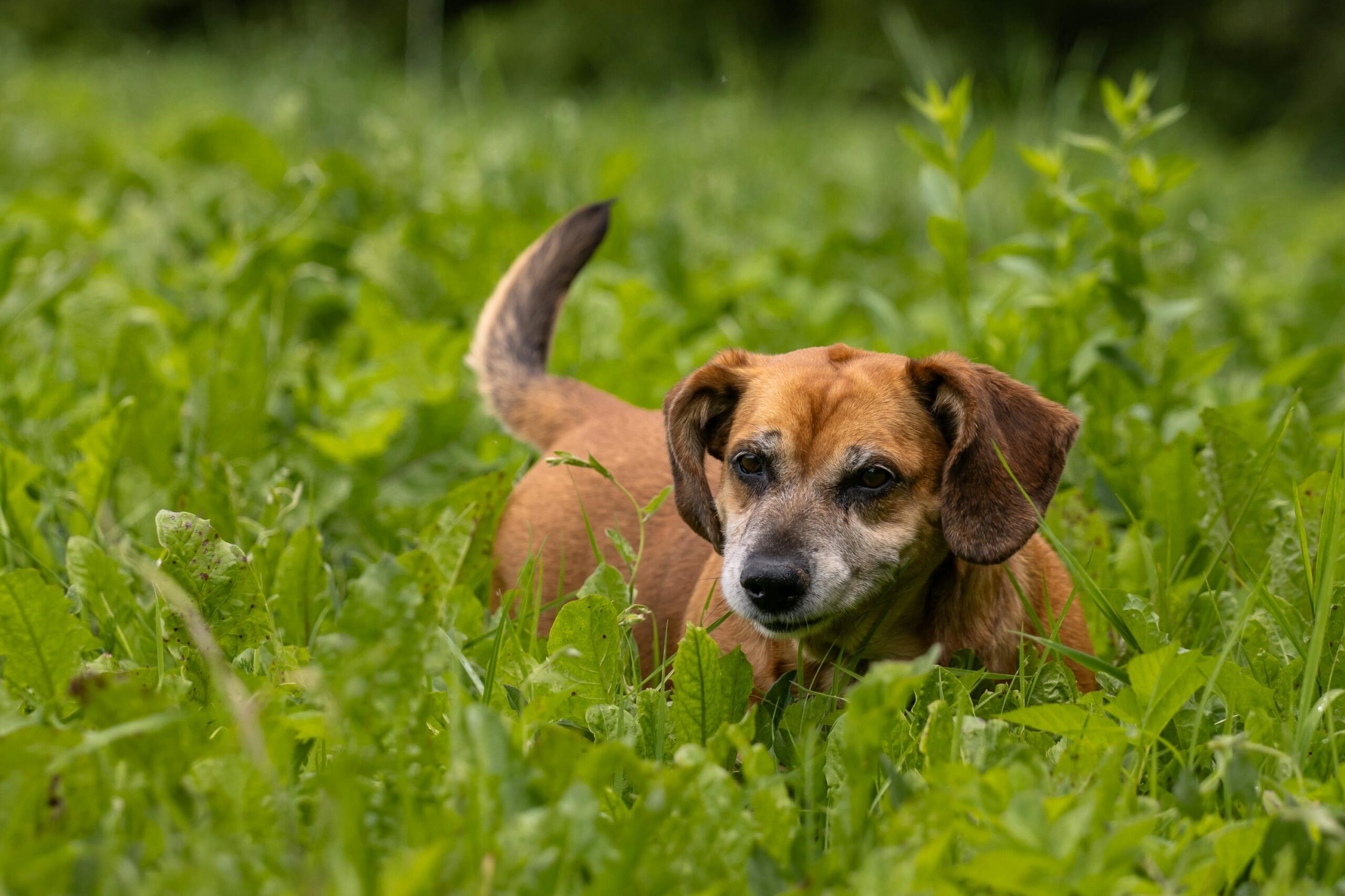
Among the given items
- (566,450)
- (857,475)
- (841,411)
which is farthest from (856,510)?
(566,450)

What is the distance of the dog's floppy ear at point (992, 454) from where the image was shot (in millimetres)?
2336

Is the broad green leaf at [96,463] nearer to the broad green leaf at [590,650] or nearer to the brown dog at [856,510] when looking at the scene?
the brown dog at [856,510]

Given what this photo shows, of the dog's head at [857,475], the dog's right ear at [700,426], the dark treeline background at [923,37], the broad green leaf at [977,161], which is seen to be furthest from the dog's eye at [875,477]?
Result: the dark treeline background at [923,37]

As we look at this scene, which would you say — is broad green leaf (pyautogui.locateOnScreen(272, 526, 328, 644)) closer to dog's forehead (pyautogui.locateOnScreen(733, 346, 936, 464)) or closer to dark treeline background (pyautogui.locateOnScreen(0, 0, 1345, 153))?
dog's forehead (pyautogui.locateOnScreen(733, 346, 936, 464))

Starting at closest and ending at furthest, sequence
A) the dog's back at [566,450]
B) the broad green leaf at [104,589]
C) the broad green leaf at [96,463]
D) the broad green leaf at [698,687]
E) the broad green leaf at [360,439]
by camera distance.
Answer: the broad green leaf at [698,687] → the broad green leaf at [104,589] → the broad green leaf at [96,463] → the dog's back at [566,450] → the broad green leaf at [360,439]

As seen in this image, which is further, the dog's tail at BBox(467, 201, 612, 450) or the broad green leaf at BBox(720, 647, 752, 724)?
the dog's tail at BBox(467, 201, 612, 450)

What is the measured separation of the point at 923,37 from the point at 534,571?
1077 centimetres

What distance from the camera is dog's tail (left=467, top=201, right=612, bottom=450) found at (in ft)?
11.5

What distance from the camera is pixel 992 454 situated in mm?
2393

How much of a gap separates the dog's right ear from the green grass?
0.22 metres

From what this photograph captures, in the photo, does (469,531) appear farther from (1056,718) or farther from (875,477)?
(1056,718)

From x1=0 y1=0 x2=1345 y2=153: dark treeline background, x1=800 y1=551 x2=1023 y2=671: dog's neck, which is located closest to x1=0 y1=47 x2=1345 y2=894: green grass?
x1=800 y1=551 x2=1023 y2=671: dog's neck

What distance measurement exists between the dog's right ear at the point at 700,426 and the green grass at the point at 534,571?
22 cm

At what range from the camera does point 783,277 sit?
5.51 metres
